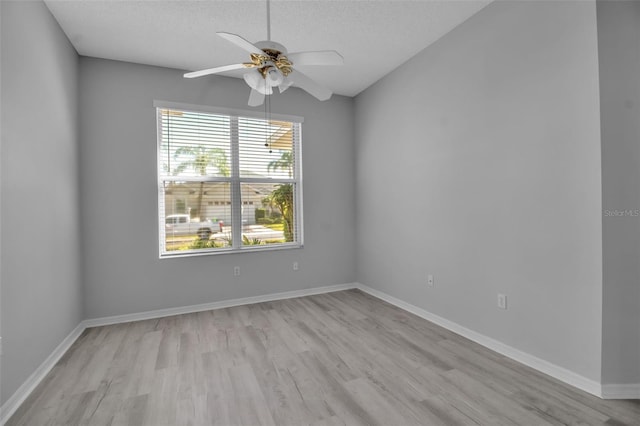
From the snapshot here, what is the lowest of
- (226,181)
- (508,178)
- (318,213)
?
(318,213)

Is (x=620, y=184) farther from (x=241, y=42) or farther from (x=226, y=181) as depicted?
(x=226, y=181)

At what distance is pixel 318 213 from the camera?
4441 millimetres

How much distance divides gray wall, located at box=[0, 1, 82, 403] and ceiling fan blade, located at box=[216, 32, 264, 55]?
1.48 meters

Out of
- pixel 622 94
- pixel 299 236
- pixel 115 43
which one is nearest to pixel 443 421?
pixel 622 94

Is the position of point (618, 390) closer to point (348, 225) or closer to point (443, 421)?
point (443, 421)

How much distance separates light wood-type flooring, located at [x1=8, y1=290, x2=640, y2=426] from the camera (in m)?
1.78

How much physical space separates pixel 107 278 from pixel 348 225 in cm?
315

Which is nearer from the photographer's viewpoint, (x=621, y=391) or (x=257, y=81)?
(x=621, y=391)

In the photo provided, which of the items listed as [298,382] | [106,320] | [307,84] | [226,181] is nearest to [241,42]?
[307,84]

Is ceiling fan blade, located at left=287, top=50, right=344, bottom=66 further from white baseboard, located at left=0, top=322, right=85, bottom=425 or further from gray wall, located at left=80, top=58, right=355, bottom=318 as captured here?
white baseboard, located at left=0, top=322, right=85, bottom=425

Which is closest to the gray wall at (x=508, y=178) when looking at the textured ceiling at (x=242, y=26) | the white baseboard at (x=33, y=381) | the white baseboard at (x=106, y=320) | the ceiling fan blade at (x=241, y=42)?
the textured ceiling at (x=242, y=26)

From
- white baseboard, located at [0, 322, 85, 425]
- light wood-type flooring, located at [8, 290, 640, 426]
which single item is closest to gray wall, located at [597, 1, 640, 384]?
light wood-type flooring, located at [8, 290, 640, 426]

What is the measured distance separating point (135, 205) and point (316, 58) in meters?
2.77

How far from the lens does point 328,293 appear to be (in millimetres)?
4375
